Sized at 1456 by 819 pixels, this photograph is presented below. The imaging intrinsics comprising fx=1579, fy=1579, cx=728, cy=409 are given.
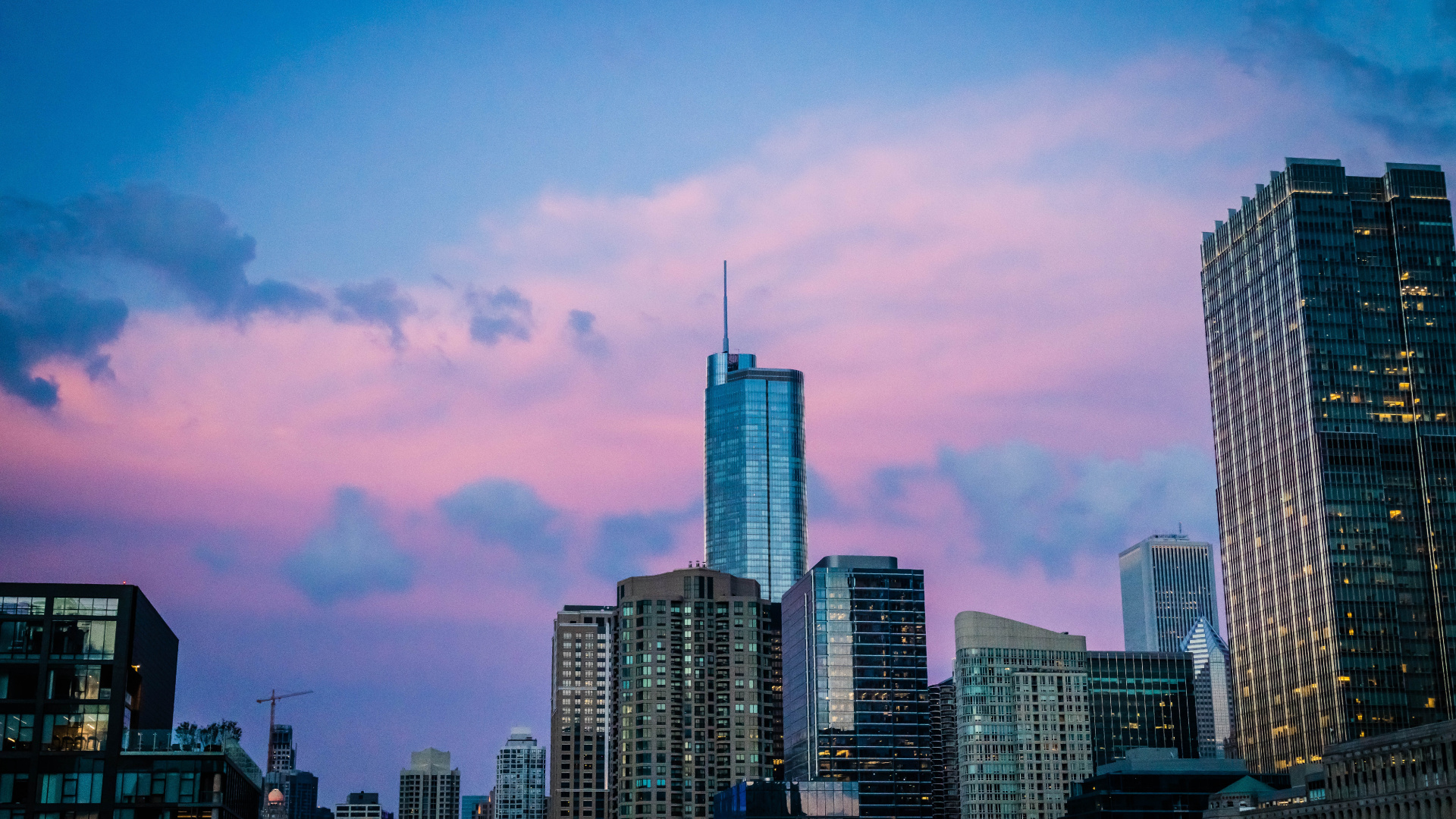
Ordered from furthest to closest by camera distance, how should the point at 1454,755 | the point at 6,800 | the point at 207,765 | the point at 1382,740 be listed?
the point at 1382,740
the point at 1454,755
the point at 207,765
the point at 6,800

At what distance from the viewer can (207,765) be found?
5871 inches

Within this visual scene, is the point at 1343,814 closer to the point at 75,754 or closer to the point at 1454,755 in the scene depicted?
the point at 1454,755

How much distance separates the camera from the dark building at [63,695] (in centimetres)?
14075

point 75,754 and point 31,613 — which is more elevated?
point 31,613

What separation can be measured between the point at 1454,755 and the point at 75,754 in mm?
133137

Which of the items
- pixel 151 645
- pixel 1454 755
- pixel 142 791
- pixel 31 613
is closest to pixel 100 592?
pixel 31 613

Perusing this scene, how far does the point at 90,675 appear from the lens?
144 metres

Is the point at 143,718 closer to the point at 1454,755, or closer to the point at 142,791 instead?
the point at 142,791

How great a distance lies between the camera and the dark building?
140750mm

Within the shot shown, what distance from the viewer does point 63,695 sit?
143250mm

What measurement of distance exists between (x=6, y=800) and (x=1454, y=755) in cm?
13841

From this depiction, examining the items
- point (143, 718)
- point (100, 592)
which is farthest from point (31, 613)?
point (143, 718)

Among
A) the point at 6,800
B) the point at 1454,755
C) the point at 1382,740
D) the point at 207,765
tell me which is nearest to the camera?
the point at 6,800

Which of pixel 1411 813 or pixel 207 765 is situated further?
pixel 1411 813
